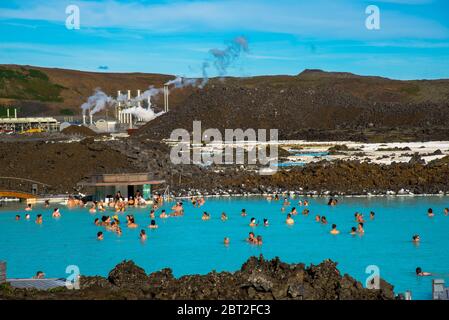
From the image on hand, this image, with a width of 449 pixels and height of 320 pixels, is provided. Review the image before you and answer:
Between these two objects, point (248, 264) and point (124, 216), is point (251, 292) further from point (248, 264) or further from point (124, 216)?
point (124, 216)

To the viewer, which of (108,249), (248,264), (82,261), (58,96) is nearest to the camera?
(248,264)

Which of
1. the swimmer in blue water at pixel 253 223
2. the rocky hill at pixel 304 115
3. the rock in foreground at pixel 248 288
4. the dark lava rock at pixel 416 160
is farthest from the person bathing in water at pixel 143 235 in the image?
the rocky hill at pixel 304 115

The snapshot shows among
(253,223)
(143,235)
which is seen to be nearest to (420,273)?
(253,223)

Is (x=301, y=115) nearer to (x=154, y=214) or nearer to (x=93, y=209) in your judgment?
(x=93, y=209)

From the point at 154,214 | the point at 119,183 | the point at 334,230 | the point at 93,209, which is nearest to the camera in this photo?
the point at 334,230

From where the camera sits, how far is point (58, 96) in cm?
17000

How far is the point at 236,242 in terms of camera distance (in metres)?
28.0

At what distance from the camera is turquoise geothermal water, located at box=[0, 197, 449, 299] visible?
23.7m

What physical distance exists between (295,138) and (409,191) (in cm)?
3883

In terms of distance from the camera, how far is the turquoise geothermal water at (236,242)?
77.7 ft

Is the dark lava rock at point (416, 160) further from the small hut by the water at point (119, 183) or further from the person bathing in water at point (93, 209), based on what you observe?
the person bathing in water at point (93, 209)

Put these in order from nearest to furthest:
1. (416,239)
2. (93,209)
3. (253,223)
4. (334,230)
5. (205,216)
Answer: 1. (416,239)
2. (334,230)
3. (253,223)
4. (205,216)
5. (93,209)
